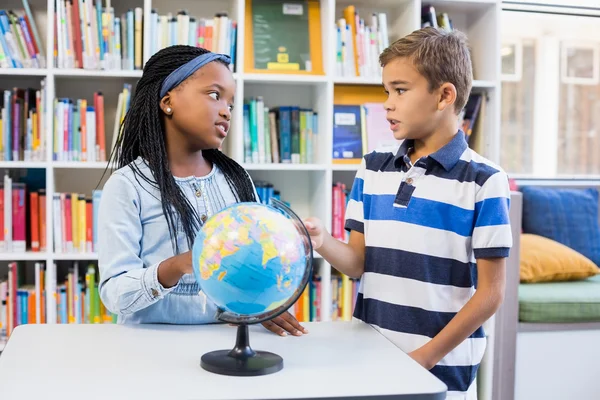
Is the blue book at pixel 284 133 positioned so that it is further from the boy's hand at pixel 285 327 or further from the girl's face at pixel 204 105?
the boy's hand at pixel 285 327

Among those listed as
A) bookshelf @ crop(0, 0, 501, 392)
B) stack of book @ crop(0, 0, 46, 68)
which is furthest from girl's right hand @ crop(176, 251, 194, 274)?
stack of book @ crop(0, 0, 46, 68)

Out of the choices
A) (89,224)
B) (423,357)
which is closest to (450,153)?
(423,357)

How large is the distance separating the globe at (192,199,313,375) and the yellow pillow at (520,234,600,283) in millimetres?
2436

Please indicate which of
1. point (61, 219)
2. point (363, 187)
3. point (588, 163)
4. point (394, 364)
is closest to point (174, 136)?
point (363, 187)

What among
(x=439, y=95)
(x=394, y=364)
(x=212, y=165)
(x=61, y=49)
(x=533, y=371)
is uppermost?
(x=61, y=49)

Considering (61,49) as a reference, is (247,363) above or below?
below

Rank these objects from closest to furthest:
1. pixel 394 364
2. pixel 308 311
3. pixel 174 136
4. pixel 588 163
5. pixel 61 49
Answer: pixel 394 364
pixel 174 136
pixel 61 49
pixel 308 311
pixel 588 163

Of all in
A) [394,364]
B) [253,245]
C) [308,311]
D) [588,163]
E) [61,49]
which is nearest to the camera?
[253,245]

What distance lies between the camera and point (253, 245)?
42.3 inches

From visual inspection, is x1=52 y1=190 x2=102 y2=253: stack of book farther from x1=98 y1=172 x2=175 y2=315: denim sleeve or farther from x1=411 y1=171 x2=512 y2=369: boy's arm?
x1=411 y1=171 x2=512 y2=369: boy's arm

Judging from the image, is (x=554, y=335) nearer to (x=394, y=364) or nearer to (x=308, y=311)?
(x=308, y=311)

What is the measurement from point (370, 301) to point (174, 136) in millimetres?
569

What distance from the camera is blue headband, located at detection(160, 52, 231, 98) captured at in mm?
1510

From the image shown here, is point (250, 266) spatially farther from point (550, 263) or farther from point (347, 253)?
point (550, 263)
